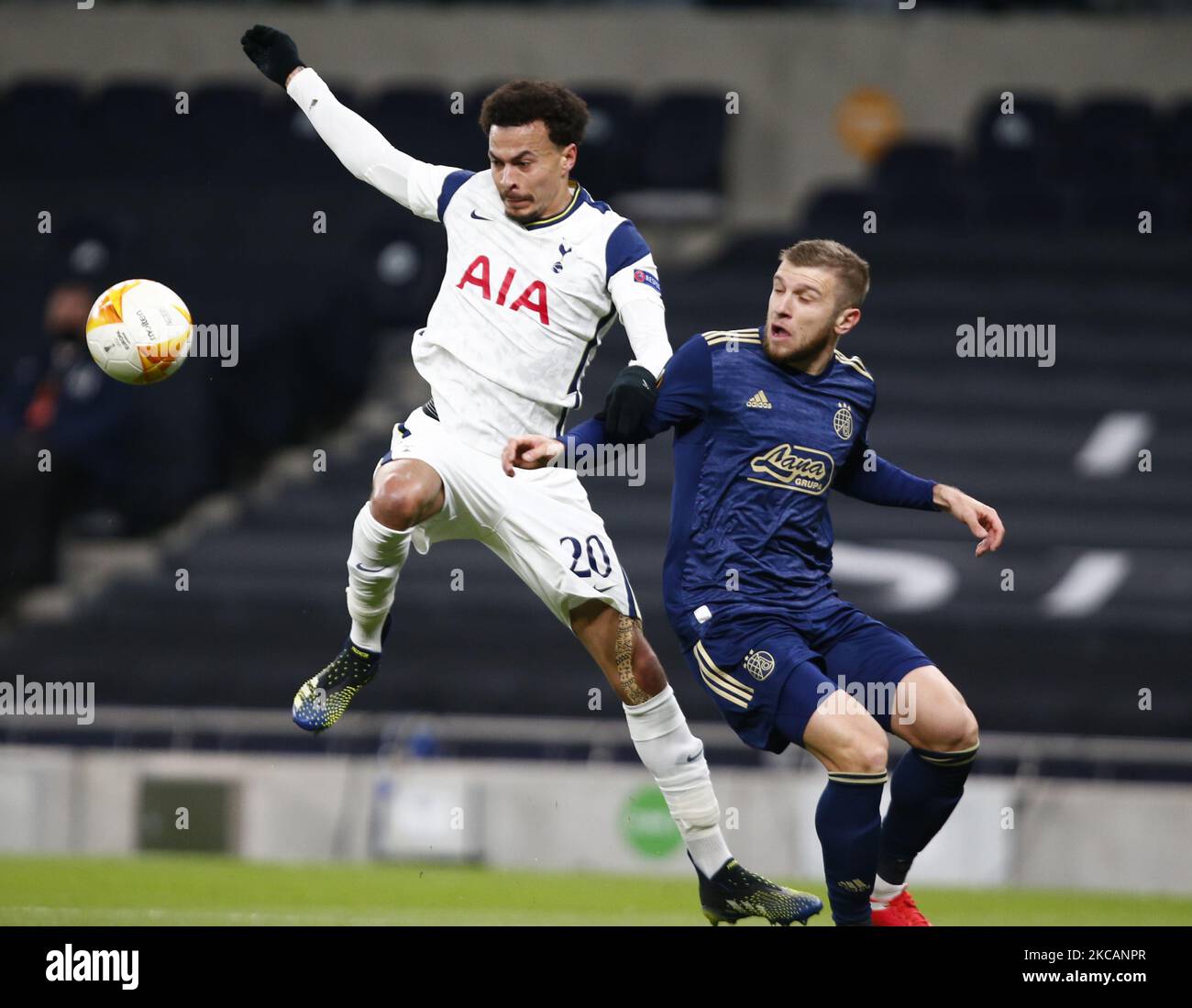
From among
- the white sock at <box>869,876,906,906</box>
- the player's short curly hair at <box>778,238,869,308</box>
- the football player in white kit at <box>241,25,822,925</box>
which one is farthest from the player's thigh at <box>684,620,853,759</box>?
the player's short curly hair at <box>778,238,869,308</box>

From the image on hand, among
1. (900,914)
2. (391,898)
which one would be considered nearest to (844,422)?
(900,914)

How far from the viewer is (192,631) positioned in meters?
16.0

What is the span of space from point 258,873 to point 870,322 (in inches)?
388

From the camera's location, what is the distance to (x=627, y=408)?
6734 millimetres

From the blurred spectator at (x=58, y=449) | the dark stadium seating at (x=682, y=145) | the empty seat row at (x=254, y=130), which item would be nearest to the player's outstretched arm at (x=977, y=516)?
the blurred spectator at (x=58, y=449)

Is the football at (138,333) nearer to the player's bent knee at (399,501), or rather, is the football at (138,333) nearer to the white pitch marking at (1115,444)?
the player's bent knee at (399,501)

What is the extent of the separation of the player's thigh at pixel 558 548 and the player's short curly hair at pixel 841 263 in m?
1.16

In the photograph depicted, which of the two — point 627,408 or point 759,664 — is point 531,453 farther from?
point 759,664

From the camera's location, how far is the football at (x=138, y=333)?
7.75 meters

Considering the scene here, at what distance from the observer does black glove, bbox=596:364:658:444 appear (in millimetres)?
6734

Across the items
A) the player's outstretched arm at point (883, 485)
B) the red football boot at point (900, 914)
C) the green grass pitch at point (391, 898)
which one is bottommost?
the green grass pitch at point (391, 898)

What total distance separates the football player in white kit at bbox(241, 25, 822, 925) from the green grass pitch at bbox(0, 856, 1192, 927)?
2.57 feet

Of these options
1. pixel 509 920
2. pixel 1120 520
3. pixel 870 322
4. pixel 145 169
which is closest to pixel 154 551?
pixel 145 169

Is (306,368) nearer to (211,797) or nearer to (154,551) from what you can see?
(154,551)
